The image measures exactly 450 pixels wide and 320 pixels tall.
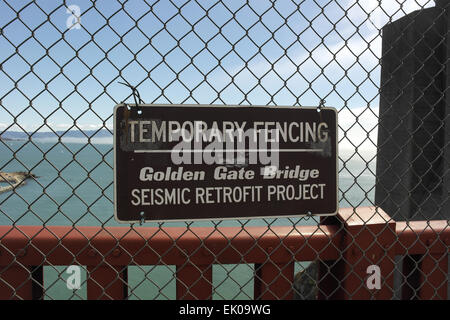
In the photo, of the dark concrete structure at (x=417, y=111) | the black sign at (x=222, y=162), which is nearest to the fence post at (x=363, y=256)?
the black sign at (x=222, y=162)

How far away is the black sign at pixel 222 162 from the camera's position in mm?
1485

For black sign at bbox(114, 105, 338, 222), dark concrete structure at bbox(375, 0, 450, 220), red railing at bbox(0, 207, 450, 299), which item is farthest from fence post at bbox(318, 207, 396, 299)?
dark concrete structure at bbox(375, 0, 450, 220)

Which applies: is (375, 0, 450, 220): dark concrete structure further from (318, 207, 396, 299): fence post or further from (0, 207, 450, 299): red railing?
(318, 207, 396, 299): fence post

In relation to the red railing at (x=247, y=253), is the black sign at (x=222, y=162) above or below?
above

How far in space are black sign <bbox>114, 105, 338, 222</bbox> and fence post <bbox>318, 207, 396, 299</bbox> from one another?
0.52 ft

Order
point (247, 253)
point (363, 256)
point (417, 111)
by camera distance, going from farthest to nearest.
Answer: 1. point (417, 111)
2. point (363, 256)
3. point (247, 253)

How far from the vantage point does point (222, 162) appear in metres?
1.55

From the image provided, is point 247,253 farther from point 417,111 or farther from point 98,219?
point 417,111

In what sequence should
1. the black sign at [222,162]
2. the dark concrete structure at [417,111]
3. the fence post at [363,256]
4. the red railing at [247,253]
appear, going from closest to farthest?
the red railing at [247,253] < the black sign at [222,162] < the fence post at [363,256] < the dark concrete structure at [417,111]

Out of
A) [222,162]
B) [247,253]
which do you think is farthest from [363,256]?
[222,162]

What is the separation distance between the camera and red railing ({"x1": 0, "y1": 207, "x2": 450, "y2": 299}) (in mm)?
1369

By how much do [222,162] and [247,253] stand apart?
46cm

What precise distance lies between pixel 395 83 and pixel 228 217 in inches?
167

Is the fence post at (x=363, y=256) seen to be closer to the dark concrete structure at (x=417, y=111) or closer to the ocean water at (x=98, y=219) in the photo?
the ocean water at (x=98, y=219)
